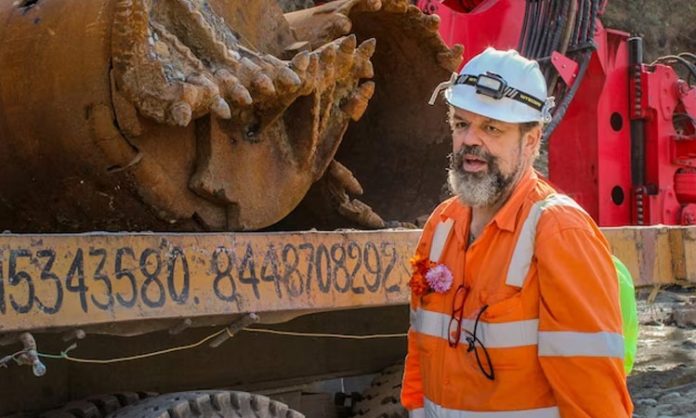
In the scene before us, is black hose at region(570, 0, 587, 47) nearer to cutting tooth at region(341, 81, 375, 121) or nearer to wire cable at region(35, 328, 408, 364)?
wire cable at region(35, 328, 408, 364)

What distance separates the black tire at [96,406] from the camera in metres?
3.18

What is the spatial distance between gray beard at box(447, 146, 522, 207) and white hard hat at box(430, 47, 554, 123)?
100 mm

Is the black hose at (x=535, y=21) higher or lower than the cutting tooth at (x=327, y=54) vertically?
higher

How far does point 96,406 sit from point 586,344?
1676mm

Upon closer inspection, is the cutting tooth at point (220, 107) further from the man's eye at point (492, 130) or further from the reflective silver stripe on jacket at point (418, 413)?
the reflective silver stripe on jacket at point (418, 413)

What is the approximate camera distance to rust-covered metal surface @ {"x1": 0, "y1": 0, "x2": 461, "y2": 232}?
119 inches

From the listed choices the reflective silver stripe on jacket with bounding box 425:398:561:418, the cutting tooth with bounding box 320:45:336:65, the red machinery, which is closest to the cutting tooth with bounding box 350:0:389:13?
the cutting tooth with bounding box 320:45:336:65

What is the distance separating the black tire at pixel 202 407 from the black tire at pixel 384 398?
1.11 m

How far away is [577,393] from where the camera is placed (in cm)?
215

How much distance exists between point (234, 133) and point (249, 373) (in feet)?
3.67

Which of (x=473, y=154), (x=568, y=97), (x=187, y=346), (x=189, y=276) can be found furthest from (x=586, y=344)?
(x=568, y=97)

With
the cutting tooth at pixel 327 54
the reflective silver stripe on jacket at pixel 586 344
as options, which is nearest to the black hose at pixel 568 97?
the cutting tooth at pixel 327 54

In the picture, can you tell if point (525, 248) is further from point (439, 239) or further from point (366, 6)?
point (366, 6)

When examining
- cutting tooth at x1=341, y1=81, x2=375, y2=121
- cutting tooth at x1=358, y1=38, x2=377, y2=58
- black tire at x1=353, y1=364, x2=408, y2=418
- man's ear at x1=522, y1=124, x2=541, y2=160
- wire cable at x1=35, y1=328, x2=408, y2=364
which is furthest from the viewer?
black tire at x1=353, y1=364, x2=408, y2=418
